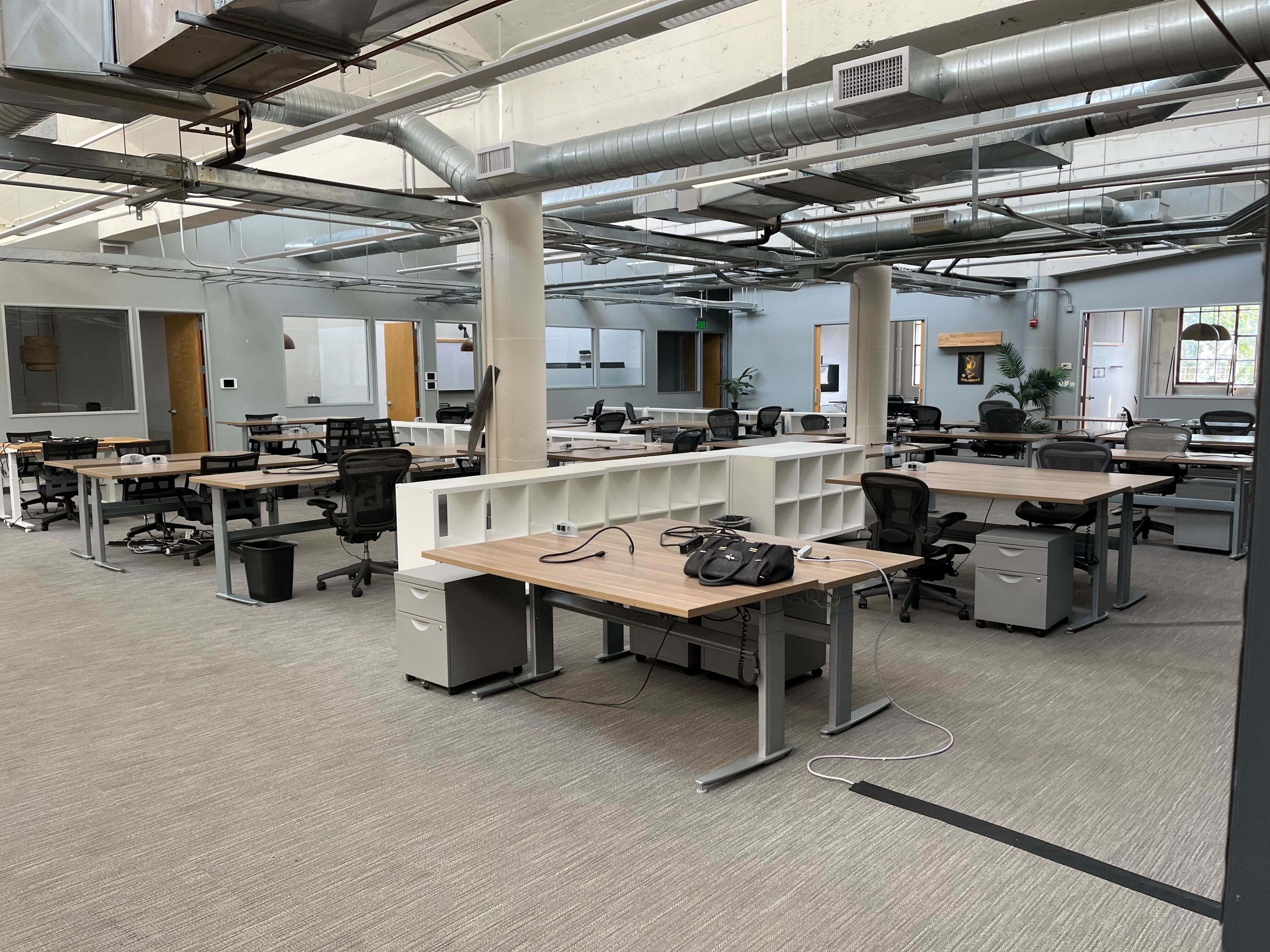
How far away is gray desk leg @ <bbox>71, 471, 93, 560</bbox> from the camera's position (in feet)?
27.2

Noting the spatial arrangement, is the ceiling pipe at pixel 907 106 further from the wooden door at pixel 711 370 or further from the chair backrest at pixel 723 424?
the wooden door at pixel 711 370

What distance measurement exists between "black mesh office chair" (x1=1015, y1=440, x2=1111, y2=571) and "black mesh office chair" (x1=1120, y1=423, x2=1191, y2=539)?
1.26 meters

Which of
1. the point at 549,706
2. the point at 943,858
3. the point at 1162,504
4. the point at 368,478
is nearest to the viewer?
the point at 943,858

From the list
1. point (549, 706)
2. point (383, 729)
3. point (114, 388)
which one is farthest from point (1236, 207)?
point (114, 388)

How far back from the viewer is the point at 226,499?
7.64 metres

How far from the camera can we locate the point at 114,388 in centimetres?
1365

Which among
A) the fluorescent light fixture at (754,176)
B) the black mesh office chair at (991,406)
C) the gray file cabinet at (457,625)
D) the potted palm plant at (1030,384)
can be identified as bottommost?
the gray file cabinet at (457,625)

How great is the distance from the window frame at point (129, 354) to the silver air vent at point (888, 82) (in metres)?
12.3

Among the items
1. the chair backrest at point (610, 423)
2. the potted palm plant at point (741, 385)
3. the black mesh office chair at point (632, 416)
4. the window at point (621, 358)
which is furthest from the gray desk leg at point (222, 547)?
the potted palm plant at point (741, 385)

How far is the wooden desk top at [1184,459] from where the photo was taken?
7.69 metres

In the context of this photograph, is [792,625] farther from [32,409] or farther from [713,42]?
[32,409]

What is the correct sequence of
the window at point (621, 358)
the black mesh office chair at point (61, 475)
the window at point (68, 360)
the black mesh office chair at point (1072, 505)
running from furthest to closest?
the window at point (621, 358)
the window at point (68, 360)
the black mesh office chair at point (61, 475)
the black mesh office chair at point (1072, 505)

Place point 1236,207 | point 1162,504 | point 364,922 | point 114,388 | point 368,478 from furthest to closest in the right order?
point 114,388, point 1236,207, point 1162,504, point 368,478, point 364,922

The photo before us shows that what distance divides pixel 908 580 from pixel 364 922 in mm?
4627
